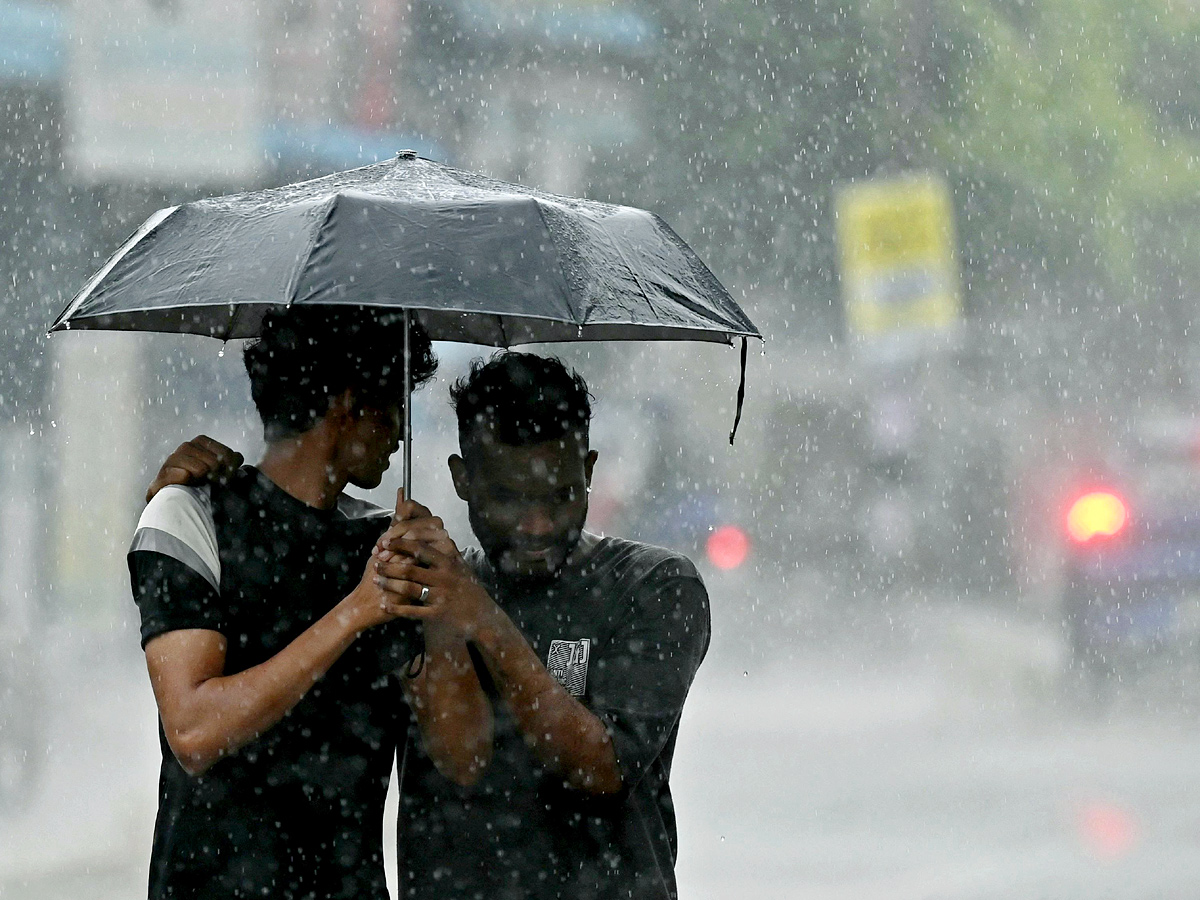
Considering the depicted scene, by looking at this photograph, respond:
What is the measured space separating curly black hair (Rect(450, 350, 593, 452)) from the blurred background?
3.75 meters

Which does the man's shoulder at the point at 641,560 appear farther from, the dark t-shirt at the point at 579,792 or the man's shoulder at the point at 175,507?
the man's shoulder at the point at 175,507

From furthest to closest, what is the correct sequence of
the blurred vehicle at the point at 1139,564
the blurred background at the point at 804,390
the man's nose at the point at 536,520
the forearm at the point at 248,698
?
the blurred vehicle at the point at 1139,564
the blurred background at the point at 804,390
the man's nose at the point at 536,520
the forearm at the point at 248,698

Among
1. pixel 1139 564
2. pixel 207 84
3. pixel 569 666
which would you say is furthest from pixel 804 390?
pixel 569 666

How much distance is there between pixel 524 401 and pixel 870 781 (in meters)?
6.14

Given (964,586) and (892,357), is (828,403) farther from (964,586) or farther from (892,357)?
(964,586)

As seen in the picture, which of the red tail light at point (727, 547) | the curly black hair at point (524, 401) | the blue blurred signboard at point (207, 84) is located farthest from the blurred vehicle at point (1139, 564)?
the curly black hair at point (524, 401)

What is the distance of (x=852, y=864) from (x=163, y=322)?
452cm

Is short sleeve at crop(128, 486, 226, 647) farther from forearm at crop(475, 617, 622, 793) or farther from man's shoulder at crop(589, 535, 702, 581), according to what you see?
man's shoulder at crop(589, 535, 702, 581)

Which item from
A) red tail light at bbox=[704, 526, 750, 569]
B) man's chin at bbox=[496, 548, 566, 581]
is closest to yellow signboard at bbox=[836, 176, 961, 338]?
red tail light at bbox=[704, 526, 750, 569]

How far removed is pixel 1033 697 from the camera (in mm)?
10406

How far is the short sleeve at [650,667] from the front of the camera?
2449mm

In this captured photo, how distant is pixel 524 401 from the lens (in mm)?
2580

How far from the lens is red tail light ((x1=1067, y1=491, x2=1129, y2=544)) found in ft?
30.7

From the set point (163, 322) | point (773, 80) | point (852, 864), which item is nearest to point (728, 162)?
point (773, 80)
